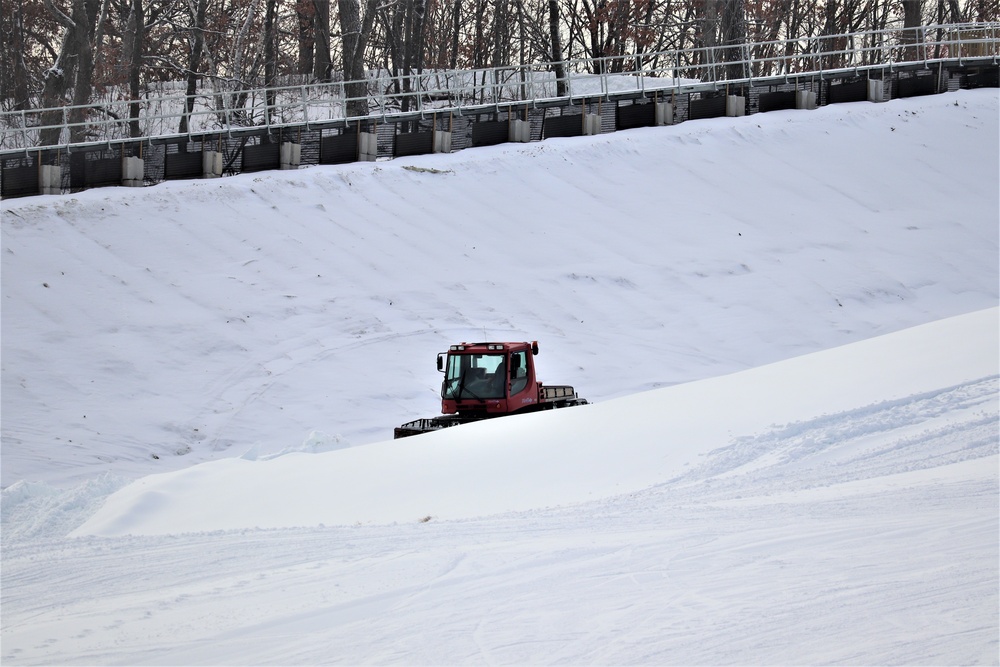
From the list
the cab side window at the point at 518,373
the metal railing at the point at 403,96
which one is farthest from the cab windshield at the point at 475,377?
the metal railing at the point at 403,96

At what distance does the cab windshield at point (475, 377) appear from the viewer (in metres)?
16.3

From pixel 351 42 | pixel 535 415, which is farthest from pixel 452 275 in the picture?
pixel 351 42

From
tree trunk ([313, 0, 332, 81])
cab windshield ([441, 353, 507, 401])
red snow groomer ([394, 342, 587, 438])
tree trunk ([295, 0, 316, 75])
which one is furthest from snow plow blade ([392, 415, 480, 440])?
tree trunk ([295, 0, 316, 75])

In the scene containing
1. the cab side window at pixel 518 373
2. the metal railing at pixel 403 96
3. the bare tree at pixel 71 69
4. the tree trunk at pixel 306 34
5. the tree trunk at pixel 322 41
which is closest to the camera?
the cab side window at pixel 518 373

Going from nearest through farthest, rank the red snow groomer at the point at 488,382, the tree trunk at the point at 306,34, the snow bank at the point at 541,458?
the snow bank at the point at 541,458 → the red snow groomer at the point at 488,382 → the tree trunk at the point at 306,34

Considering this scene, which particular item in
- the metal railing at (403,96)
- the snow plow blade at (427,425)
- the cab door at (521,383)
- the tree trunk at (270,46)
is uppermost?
the tree trunk at (270,46)

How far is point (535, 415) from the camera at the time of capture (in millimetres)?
13883

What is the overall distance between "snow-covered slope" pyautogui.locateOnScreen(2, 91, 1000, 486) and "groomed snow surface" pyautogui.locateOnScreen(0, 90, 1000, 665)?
0.29ft

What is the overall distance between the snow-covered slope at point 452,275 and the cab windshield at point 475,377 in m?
1.96

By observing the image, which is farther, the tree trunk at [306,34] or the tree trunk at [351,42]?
the tree trunk at [306,34]

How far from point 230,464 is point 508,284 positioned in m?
11.1

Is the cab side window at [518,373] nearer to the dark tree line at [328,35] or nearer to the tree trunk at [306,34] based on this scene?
the dark tree line at [328,35]

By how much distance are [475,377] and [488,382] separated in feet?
0.82

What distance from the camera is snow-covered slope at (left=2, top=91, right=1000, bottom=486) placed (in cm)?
1811
